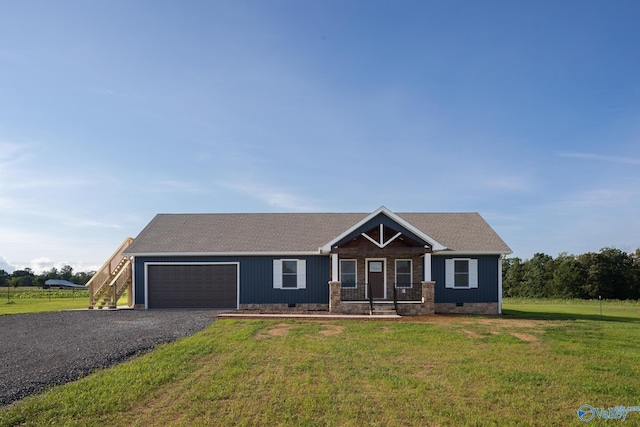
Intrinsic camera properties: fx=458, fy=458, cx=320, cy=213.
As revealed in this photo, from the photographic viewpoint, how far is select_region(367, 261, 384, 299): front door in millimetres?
20250

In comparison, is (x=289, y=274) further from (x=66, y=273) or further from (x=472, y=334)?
(x=66, y=273)

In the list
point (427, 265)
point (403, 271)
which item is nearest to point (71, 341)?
point (427, 265)

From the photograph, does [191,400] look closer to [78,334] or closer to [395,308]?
[78,334]

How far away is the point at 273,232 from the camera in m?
22.5

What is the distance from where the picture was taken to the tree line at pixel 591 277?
44.5 meters

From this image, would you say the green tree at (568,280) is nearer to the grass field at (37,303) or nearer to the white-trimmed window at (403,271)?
the white-trimmed window at (403,271)

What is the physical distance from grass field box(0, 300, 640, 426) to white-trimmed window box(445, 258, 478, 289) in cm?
785

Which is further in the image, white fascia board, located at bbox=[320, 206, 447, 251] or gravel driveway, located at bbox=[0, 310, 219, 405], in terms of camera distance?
white fascia board, located at bbox=[320, 206, 447, 251]

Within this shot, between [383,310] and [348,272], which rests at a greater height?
[348,272]

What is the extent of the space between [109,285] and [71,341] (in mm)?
10351

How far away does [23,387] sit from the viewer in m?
7.15

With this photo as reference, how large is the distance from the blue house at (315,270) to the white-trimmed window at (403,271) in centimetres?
4

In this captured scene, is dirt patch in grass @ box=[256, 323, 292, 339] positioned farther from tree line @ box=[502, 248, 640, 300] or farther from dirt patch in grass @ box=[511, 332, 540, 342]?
tree line @ box=[502, 248, 640, 300]

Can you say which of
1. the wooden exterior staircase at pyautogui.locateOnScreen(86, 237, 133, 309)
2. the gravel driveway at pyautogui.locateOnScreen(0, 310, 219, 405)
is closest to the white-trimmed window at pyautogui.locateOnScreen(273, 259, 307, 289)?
the gravel driveway at pyautogui.locateOnScreen(0, 310, 219, 405)
